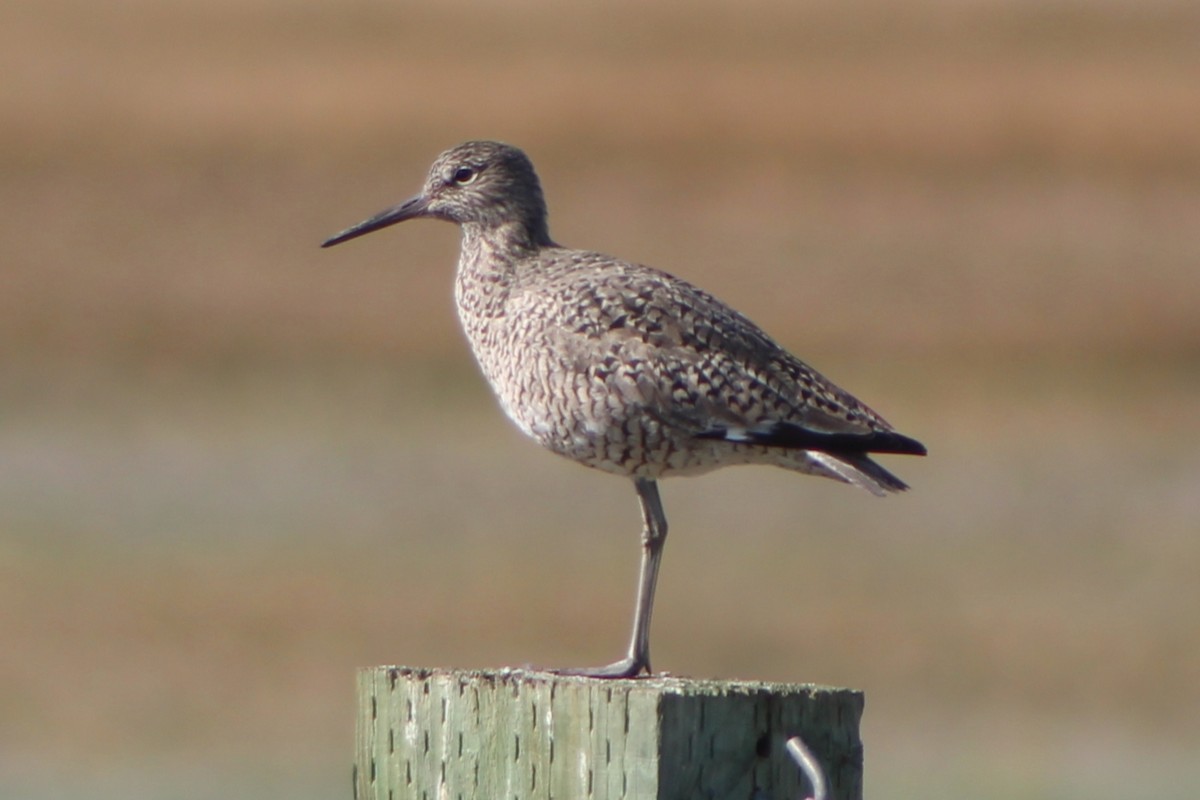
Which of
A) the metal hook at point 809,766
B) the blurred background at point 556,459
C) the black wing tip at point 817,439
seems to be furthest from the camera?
the blurred background at point 556,459

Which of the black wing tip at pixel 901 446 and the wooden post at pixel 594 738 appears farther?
the black wing tip at pixel 901 446

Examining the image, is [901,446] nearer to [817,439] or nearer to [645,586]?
[817,439]

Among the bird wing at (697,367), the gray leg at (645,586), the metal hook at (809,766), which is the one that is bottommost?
the metal hook at (809,766)

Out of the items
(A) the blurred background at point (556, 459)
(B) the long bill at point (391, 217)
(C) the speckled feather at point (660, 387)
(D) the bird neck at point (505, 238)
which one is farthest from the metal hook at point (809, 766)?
(A) the blurred background at point (556, 459)

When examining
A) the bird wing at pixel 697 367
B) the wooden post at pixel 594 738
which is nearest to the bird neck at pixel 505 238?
the bird wing at pixel 697 367

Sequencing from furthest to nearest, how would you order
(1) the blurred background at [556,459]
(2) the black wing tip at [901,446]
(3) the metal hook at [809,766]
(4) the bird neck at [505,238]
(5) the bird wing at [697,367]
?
1. (1) the blurred background at [556,459]
2. (4) the bird neck at [505,238]
3. (5) the bird wing at [697,367]
4. (2) the black wing tip at [901,446]
5. (3) the metal hook at [809,766]

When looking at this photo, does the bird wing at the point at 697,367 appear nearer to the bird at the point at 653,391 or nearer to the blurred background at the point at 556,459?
the bird at the point at 653,391

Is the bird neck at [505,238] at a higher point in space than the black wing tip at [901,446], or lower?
higher

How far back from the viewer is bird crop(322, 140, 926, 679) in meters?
6.81

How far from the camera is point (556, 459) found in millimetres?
21906

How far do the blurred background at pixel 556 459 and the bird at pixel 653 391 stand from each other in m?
7.35

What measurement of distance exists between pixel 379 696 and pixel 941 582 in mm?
12739

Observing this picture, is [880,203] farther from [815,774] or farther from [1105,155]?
[815,774]

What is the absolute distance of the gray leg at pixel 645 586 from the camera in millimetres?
7102
